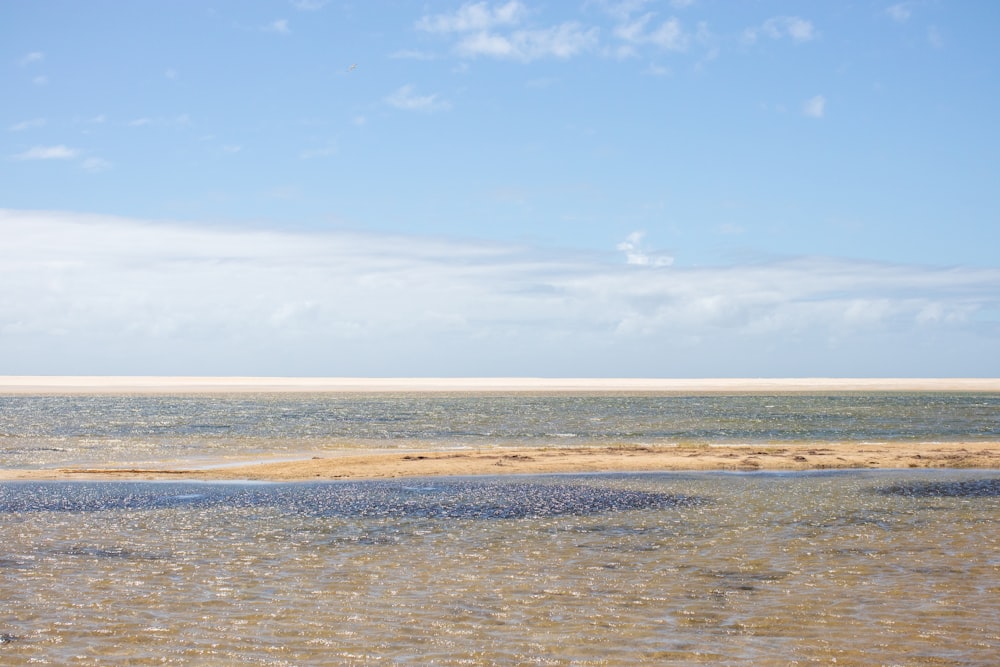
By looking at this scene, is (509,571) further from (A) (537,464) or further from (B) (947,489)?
(A) (537,464)

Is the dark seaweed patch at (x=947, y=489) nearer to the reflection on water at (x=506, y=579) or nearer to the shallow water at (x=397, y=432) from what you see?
the reflection on water at (x=506, y=579)

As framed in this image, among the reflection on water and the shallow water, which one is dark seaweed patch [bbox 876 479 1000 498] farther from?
the shallow water

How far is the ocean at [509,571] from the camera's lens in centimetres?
1328

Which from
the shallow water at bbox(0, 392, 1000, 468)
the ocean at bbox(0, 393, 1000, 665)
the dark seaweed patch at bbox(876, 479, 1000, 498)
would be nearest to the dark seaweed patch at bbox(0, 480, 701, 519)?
the ocean at bbox(0, 393, 1000, 665)

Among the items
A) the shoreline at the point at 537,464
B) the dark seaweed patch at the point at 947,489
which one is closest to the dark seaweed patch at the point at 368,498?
the shoreline at the point at 537,464

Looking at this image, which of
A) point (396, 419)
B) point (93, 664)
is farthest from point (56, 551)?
point (396, 419)

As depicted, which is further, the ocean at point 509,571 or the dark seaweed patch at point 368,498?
the dark seaweed patch at point 368,498

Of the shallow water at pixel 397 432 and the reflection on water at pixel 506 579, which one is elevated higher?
the reflection on water at pixel 506 579

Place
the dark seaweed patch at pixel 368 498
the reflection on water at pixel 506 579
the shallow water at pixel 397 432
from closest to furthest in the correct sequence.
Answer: the reflection on water at pixel 506 579 → the dark seaweed patch at pixel 368 498 → the shallow water at pixel 397 432

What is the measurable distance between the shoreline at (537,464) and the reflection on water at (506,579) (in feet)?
27.3

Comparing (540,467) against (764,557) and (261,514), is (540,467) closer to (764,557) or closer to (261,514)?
(261,514)

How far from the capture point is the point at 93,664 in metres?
12.5

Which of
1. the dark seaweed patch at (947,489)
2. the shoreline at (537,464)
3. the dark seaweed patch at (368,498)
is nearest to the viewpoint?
the dark seaweed patch at (368,498)

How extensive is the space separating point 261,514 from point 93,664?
1430 cm
